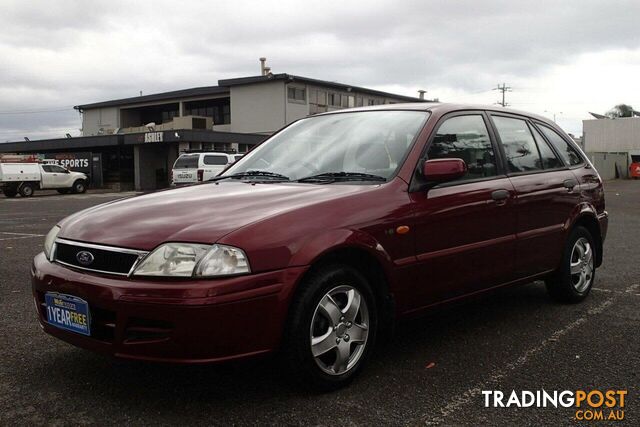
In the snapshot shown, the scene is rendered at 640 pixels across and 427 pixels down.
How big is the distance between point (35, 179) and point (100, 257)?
93.8 ft

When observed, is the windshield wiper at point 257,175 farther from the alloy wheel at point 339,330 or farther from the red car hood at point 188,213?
the alloy wheel at point 339,330

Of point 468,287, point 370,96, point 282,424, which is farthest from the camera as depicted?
point 370,96

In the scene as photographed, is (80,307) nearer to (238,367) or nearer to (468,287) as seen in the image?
(238,367)

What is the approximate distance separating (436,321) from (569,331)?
0.92 m

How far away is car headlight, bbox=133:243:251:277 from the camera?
2.59 m

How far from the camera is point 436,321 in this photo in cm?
437

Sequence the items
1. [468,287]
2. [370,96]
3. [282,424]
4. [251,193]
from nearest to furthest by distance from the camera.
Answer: [282,424] < [251,193] < [468,287] < [370,96]

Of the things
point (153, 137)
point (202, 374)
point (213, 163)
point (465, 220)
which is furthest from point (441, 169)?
point (153, 137)

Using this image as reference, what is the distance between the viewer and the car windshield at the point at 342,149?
353cm

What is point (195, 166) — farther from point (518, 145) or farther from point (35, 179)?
point (518, 145)

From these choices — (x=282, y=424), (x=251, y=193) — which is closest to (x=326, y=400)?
(x=282, y=424)

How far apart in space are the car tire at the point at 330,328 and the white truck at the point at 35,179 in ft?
91.6

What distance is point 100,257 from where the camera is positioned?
110 inches

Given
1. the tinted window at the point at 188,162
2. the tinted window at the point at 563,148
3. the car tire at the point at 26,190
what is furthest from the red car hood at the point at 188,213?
the car tire at the point at 26,190
